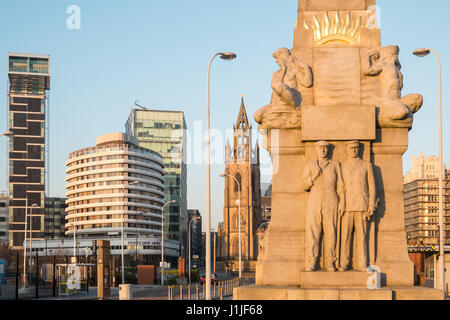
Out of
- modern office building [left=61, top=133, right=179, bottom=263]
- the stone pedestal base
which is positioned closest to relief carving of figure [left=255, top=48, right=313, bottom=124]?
the stone pedestal base

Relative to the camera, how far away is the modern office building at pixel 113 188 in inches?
6703

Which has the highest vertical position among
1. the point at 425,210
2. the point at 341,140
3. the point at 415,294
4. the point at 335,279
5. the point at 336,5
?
the point at 336,5

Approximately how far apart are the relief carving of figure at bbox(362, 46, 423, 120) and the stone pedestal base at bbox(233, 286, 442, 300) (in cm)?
337

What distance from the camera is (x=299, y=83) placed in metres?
13.1

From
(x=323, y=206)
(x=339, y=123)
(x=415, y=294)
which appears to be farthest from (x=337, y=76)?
(x=415, y=294)

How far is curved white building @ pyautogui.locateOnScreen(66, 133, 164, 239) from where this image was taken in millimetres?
170375

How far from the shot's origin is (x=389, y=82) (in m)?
12.8

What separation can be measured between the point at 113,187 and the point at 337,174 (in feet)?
533

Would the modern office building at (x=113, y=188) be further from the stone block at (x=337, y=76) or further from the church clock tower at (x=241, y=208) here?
the stone block at (x=337, y=76)

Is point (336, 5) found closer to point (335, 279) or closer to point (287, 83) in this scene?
point (287, 83)

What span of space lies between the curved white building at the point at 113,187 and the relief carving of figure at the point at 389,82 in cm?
15702

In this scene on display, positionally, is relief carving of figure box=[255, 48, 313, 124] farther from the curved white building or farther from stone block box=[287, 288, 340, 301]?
the curved white building

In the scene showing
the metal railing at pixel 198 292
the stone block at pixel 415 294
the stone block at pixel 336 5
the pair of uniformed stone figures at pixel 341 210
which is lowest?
the metal railing at pixel 198 292

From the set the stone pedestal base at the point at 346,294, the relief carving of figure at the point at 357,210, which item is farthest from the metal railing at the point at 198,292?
the relief carving of figure at the point at 357,210
